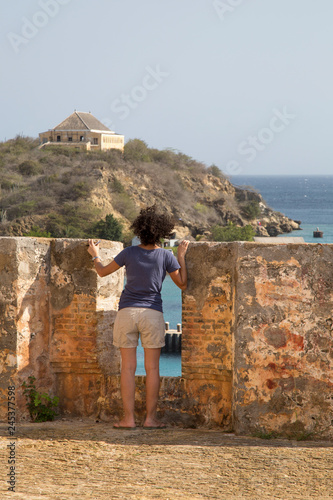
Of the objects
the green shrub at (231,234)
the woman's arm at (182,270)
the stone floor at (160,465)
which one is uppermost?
the green shrub at (231,234)

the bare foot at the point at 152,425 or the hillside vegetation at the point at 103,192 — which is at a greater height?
the hillside vegetation at the point at 103,192

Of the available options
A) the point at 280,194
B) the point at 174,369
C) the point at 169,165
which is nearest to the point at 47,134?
the point at 169,165

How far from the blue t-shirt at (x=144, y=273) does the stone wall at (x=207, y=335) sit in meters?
0.30

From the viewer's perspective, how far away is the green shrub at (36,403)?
17.2 feet

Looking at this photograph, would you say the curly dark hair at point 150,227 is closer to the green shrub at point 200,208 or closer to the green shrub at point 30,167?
→ the green shrub at point 30,167

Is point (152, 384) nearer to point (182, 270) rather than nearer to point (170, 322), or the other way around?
A: point (182, 270)

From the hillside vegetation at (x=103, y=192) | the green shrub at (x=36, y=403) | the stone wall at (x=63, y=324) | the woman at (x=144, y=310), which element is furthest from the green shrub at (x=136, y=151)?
the woman at (x=144, y=310)

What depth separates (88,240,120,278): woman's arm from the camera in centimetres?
500

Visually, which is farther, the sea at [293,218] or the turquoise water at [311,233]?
the turquoise water at [311,233]

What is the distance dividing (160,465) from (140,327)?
1.10 meters

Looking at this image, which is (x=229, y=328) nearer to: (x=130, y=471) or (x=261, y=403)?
(x=261, y=403)

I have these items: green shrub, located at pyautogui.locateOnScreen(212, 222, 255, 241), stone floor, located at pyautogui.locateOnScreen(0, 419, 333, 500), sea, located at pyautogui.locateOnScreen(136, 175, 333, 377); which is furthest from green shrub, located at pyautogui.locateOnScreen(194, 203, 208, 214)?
stone floor, located at pyautogui.locateOnScreen(0, 419, 333, 500)

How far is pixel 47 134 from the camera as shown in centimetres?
7406

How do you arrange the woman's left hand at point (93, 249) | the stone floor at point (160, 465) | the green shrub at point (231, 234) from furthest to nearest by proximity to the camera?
the green shrub at point (231, 234)
the woman's left hand at point (93, 249)
the stone floor at point (160, 465)
